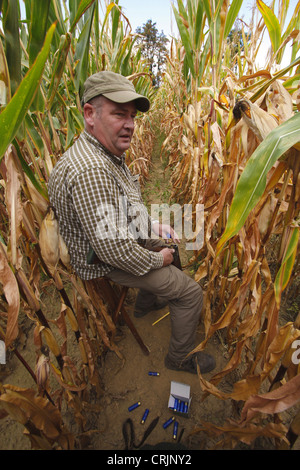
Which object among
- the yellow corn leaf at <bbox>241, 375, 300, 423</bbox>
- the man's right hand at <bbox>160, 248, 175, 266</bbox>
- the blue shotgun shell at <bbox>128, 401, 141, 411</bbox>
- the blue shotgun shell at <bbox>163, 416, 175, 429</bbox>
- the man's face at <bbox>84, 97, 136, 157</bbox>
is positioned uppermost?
the man's face at <bbox>84, 97, 136, 157</bbox>

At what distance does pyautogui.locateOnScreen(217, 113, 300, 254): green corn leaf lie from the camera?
1.65 ft

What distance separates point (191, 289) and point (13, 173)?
1007mm

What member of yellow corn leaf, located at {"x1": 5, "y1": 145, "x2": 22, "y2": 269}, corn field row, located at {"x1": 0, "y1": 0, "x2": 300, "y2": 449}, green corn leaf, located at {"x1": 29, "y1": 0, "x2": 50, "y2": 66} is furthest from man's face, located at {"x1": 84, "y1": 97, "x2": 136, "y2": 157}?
yellow corn leaf, located at {"x1": 5, "y1": 145, "x2": 22, "y2": 269}

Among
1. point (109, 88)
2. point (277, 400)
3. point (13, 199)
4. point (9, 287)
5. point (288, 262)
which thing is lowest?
point (277, 400)

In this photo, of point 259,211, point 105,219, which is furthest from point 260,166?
point 105,219

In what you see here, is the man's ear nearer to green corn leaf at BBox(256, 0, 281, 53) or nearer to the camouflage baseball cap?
the camouflage baseball cap

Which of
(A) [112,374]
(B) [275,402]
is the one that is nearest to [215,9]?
(B) [275,402]

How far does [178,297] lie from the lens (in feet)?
4.10

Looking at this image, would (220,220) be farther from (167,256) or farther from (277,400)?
(277,400)

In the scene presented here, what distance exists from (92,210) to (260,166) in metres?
0.63

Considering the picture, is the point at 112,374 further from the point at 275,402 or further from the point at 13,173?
the point at 13,173

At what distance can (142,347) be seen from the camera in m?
1.42

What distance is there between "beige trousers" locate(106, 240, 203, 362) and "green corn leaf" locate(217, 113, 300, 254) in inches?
26.9

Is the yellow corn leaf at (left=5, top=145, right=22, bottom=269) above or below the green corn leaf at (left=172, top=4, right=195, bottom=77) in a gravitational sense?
below
